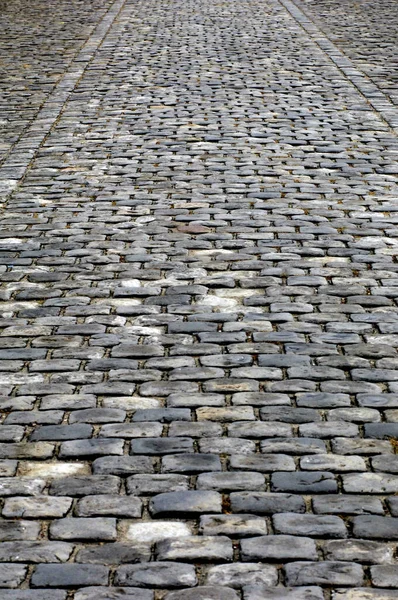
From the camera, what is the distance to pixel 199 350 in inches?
185

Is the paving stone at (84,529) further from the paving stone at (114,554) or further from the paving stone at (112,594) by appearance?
the paving stone at (112,594)

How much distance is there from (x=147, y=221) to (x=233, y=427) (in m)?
3.15

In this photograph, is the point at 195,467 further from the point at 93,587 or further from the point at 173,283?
the point at 173,283

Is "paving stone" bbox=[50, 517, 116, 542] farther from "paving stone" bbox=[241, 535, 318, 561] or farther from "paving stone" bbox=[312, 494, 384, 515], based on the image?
"paving stone" bbox=[312, 494, 384, 515]

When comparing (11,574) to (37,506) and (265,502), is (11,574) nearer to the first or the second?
(37,506)

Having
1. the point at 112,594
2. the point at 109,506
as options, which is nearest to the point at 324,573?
the point at 112,594

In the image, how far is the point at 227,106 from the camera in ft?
35.3

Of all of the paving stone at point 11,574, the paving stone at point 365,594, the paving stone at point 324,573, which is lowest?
the paving stone at point 11,574

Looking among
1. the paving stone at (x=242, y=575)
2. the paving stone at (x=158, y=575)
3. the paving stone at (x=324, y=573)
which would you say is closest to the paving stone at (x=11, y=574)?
the paving stone at (x=158, y=575)

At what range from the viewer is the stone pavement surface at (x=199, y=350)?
3.13 meters

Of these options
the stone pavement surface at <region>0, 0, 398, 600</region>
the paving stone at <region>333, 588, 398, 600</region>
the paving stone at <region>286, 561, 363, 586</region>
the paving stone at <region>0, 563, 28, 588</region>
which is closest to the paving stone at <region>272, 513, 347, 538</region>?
the stone pavement surface at <region>0, 0, 398, 600</region>

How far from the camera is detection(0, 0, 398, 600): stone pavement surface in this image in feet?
10.3

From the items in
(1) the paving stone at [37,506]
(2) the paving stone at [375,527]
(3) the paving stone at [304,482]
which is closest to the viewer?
(2) the paving stone at [375,527]

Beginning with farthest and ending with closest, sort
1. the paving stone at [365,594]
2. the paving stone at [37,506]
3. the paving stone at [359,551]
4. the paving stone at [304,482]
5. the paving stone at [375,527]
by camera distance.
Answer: the paving stone at [304,482]
the paving stone at [37,506]
the paving stone at [375,527]
the paving stone at [359,551]
the paving stone at [365,594]
